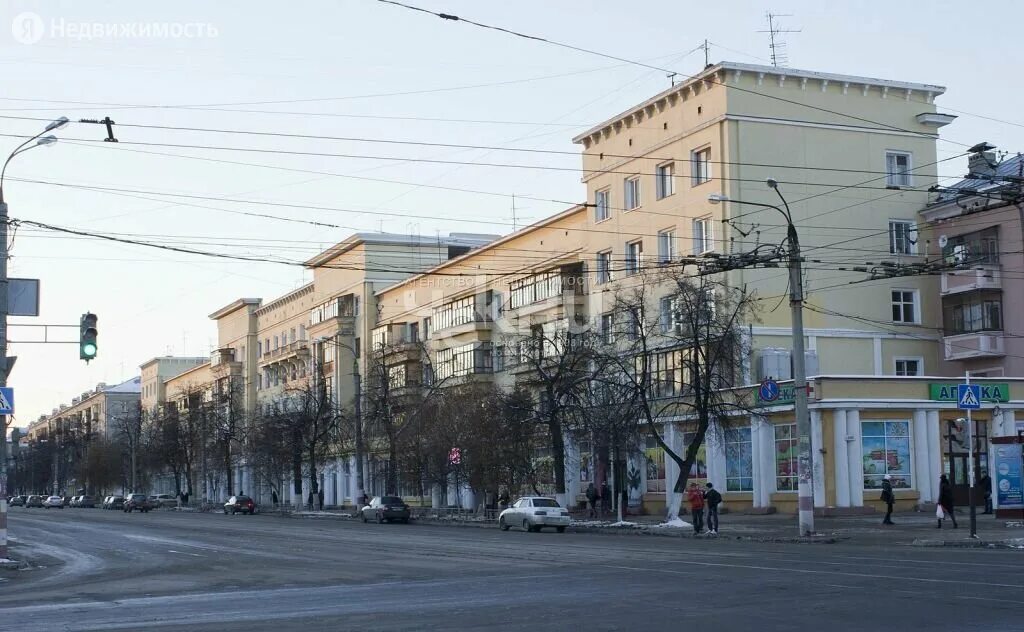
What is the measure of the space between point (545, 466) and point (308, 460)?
98.1 feet

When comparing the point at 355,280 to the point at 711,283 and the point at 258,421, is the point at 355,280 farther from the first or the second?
the point at 711,283

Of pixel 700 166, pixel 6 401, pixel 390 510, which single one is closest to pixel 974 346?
pixel 700 166

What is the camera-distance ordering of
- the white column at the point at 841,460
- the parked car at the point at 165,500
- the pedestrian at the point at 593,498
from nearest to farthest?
the white column at the point at 841,460 → the pedestrian at the point at 593,498 → the parked car at the point at 165,500

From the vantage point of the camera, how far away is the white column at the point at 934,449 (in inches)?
1907

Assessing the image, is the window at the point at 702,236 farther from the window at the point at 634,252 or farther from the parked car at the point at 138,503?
the parked car at the point at 138,503

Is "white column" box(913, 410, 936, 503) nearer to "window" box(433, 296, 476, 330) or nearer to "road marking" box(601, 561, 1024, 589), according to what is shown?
"road marking" box(601, 561, 1024, 589)

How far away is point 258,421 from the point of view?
92438 millimetres

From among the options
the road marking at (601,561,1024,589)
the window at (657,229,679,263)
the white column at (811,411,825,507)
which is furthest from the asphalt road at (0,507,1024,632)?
the window at (657,229,679,263)

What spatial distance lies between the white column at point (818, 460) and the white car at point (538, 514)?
9329 mm

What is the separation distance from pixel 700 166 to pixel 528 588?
124ft

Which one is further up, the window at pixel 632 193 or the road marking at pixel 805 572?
the window at pixel 632 193

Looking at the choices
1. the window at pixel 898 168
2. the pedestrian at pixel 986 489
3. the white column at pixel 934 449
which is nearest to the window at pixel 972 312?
the window at pixel 898 168

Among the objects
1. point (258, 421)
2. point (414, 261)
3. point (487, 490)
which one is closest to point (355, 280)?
point (414, 261)

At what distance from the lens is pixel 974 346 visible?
55312 mm
